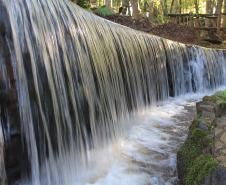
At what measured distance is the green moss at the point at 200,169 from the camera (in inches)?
140

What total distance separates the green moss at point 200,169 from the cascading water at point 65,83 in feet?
4.96

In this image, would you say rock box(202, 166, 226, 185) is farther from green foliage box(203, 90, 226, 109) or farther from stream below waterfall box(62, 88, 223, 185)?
green foliage box(203, 90, 226, 109)

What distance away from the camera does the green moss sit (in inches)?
140

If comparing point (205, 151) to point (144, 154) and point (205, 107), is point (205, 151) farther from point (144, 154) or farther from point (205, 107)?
point (144, 154)

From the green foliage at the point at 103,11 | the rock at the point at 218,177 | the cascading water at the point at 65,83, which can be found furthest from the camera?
the green foliage at the point at 103,11

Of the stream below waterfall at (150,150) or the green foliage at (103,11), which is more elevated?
the green foliage at (103,11)

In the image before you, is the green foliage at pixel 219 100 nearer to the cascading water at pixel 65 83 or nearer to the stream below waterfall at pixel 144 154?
the stream below waterfall at pixel 144 154

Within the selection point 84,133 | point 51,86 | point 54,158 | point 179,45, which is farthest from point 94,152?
point 179,45

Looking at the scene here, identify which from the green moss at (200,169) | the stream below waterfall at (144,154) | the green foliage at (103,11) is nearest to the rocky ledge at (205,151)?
the green moss at (200,169)

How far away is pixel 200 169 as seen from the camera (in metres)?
3.69

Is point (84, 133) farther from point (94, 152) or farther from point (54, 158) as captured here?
point (54, 158)

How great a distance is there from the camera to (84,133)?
16.7ft

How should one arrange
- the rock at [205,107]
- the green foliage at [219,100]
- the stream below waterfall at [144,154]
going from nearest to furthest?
the stream below waterfall at [144,154], the rock at [205,107], the green foliage at [219,100]

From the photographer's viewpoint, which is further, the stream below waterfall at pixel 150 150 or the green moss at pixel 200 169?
the stream below waterfall at pixel 150 150
